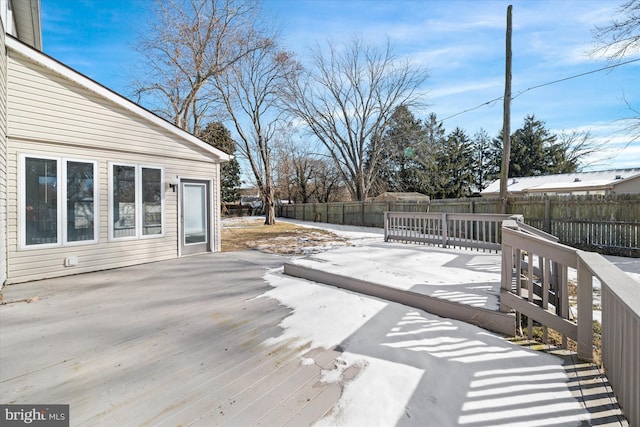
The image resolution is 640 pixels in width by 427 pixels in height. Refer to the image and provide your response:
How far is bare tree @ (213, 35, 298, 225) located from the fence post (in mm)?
16310

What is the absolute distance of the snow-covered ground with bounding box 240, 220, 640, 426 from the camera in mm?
1590

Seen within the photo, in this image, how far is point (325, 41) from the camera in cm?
1845

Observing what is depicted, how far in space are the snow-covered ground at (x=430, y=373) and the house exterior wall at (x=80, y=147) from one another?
4650 millimetres

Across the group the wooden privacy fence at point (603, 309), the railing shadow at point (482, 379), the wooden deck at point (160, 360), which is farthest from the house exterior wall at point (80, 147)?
the wooden privacy fence at point (603, 309)

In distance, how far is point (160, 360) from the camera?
223 centimetres

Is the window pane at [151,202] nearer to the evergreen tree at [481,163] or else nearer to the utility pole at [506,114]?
the utility pole at [506,114]

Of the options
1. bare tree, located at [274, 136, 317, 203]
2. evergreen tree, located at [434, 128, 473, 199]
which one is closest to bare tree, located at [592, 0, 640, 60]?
bare tree, located at [274, 136, 317, 203]

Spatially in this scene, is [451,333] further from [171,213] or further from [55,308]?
[171,213]

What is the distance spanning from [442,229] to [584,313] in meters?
4.97

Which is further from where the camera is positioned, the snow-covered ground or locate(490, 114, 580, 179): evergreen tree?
locate(490, 114, 580, 179): evergreen tree

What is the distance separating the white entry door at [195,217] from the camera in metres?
6.87

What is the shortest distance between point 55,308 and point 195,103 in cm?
1403

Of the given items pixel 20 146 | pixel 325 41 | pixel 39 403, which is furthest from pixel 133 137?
pixel 325 41

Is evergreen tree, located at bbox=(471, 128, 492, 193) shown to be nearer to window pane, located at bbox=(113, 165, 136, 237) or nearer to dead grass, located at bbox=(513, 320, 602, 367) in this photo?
dead grass, located at bbox=(513, 320, 602, 367)
